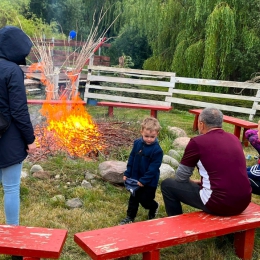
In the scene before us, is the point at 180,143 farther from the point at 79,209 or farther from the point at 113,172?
the point at 79,209

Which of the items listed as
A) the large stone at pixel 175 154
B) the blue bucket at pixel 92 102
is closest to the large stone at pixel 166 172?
the large stone at pixel 175 154

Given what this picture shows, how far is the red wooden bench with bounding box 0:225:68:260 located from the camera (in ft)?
8.68

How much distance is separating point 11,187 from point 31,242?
2.23 feet

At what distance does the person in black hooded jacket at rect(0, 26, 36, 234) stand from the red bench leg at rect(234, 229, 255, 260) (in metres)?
1.98

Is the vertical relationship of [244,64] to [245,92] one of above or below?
above

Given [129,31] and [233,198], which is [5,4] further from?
[233,198]

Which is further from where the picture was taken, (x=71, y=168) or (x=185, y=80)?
(x=185, y=80)

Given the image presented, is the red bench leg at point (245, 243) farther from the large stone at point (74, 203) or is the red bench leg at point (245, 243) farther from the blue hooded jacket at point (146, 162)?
the large stone at point (74, 203)

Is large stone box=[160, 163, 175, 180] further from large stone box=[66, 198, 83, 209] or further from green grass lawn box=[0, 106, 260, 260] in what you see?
large stone box=[66, 198, 83, 209]

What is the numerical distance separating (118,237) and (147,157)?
48.1 inches

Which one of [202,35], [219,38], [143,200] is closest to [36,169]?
[143,200]

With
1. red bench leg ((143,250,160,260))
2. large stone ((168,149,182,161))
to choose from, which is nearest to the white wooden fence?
large stone ((168,149,182,161))

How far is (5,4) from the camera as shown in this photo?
18.2 m

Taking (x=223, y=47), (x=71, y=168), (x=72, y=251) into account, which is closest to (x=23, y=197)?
(x=71, y=168)
